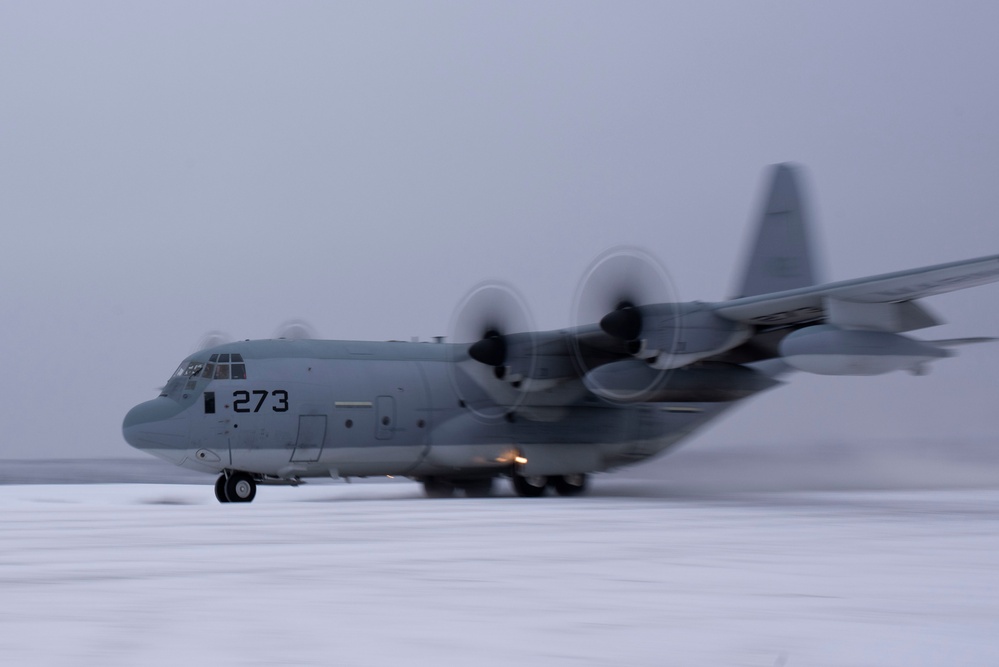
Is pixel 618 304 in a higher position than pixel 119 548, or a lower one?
higher

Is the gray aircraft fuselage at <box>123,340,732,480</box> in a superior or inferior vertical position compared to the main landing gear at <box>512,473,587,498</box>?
superior

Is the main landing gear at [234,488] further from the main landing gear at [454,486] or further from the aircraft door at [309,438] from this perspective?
the main landing gear at [454,486]

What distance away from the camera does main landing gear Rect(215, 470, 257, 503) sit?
57.7 feet

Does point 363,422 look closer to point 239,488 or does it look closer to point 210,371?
point 239,488

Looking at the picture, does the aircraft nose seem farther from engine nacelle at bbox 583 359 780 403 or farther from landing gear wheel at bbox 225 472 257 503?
engine nacelle at bbox 583 359 780 403

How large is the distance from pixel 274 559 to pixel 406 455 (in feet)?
37.5

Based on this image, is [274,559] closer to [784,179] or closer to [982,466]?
[784,179]

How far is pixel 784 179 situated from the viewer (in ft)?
69.2

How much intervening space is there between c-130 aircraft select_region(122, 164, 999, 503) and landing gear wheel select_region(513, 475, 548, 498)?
0.03m

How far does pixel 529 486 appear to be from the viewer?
20.2 meters

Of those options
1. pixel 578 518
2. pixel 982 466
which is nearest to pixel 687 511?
pixel 578 518

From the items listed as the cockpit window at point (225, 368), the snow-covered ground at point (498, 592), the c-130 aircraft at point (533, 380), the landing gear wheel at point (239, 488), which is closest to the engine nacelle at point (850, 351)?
the c-130 aircraft at point (533, 380)

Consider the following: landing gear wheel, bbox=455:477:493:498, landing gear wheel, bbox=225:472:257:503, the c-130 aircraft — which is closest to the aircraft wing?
the c-130 aircraft

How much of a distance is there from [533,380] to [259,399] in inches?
191
